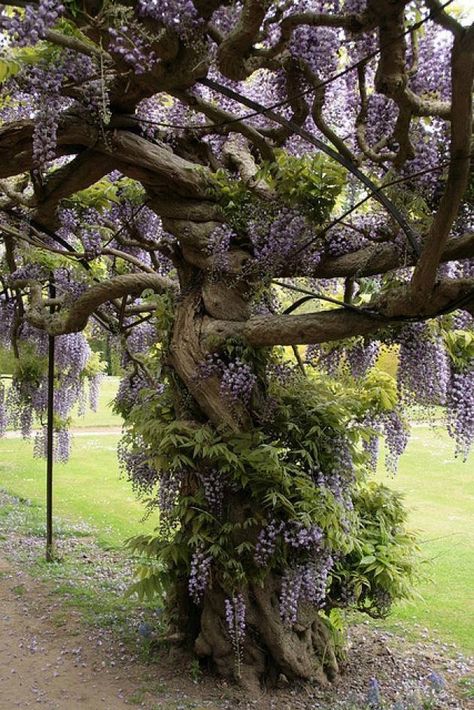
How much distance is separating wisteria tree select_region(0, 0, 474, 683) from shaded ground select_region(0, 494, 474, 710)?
168mm

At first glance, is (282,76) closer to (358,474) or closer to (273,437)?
(273,437)

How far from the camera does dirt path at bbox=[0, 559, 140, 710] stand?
3602 mm

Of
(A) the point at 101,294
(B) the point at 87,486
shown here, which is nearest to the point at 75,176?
(A) the point at 101,294

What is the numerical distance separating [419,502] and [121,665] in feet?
18.0

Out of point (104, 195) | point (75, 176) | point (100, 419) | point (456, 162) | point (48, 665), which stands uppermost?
point (104, 195)

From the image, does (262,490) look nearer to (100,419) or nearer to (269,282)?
(269,282)

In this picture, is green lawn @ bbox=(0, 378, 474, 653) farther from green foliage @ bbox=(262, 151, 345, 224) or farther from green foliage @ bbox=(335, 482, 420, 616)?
green foliage @ bbox=(262, 151, 345, 224)

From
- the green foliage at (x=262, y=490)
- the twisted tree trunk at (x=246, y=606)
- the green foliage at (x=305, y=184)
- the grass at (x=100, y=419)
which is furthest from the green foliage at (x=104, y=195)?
the grass at (x=100, y=419)

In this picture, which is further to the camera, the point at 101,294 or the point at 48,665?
Result: the point at 101,294

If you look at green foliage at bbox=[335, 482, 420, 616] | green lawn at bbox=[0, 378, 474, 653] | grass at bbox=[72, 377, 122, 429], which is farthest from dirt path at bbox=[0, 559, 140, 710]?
grass at bbox=[72, 377, 122, 429]

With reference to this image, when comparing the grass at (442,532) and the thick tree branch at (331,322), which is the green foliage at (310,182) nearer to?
the thick tree branch at (331,322)

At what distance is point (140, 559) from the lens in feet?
21.5

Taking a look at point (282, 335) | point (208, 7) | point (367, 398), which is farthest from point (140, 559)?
point (208, 7)

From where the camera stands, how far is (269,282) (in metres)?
3.58
